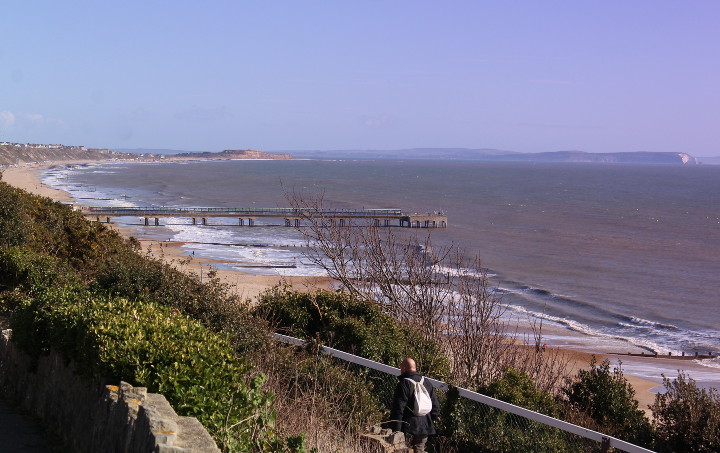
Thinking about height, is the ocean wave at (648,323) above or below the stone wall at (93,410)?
below

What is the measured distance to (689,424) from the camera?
8.46m

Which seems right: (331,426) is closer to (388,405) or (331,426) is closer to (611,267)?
(388,405)

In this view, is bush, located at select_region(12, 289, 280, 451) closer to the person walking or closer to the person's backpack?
the person walking

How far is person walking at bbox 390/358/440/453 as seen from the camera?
23.9 ft

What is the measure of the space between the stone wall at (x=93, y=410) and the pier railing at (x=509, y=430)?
11.2 ft

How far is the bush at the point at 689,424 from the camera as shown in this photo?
27.1 ft

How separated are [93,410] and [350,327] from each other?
199 inches

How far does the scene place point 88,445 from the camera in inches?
256

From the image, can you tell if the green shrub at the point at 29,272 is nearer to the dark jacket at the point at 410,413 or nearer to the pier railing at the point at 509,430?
the pier railing at the point at 509,430

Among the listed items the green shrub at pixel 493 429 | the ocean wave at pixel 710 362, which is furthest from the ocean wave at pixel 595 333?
the green shrub at pixel 493 429

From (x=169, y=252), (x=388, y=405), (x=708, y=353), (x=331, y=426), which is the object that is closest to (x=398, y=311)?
(x=388, y=405)

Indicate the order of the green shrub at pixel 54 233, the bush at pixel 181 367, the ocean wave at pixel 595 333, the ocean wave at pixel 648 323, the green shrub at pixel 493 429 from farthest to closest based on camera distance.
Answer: the ocean wave at pixel 648 323
the ocean wave at pixel 595 333
the green shrub at pixel 54 233
the green shrub at pixel 493 429
the bush at pixel 181 367

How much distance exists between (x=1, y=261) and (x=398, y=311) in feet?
23.4

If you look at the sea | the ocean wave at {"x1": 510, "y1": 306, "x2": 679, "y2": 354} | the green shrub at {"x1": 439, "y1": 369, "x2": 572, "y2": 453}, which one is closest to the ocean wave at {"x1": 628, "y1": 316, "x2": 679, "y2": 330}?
the sea
